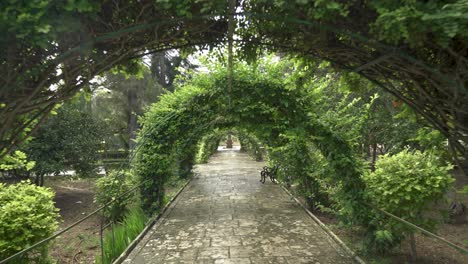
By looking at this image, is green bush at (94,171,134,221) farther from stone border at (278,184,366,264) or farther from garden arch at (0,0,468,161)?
garden arch at (0,0,468,161)

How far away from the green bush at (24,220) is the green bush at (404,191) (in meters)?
4.76

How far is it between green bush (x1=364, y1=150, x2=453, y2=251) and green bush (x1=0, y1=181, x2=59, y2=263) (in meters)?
4.76

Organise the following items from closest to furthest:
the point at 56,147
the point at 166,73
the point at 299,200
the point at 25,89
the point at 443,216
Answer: the point at 25,89
the point at 443,216
the point at 299,200
the point at 56,147
the point at 166,73

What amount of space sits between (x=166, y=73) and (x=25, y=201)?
16314mm

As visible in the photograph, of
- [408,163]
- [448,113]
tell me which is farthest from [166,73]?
[448,113]

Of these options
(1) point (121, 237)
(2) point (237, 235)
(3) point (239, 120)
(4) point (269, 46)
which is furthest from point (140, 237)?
(4) point (269, 46)

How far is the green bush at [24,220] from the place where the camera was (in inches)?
190

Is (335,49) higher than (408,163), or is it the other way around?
(335,49)

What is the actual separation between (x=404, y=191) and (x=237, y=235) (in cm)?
301

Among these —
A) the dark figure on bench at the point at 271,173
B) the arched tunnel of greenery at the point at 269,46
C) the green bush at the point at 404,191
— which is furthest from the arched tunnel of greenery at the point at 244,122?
the dark figure on bench at the point at 271,173

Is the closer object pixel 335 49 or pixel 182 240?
pixel 335 49

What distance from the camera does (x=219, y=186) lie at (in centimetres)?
1273

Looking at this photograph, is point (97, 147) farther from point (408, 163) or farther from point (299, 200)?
point (408, 163)

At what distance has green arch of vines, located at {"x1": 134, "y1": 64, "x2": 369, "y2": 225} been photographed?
556cm
